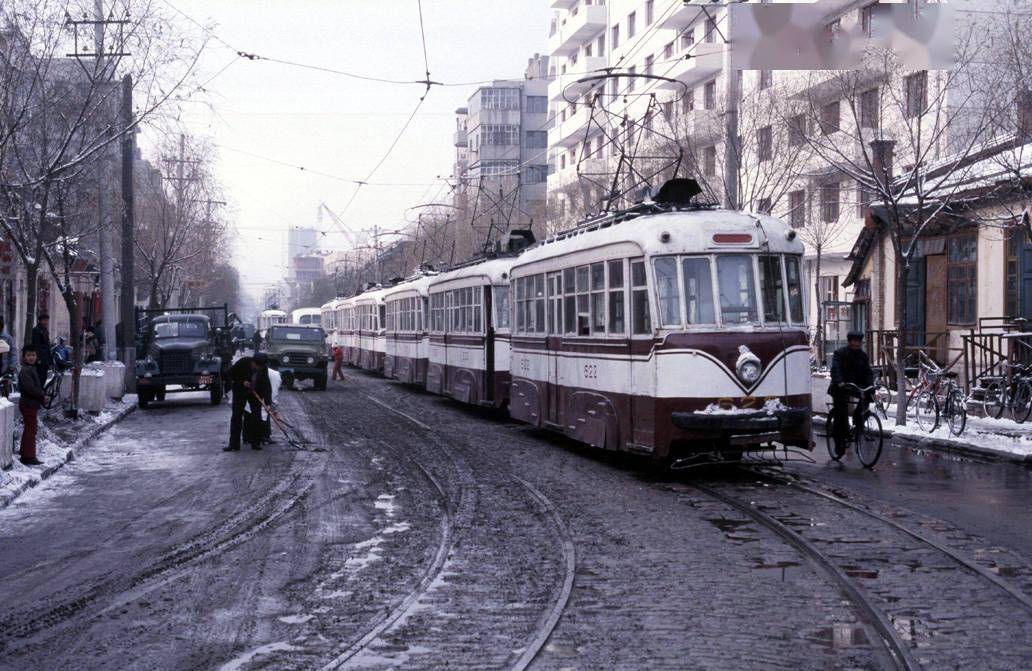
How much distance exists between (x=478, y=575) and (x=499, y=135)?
94.2 metres

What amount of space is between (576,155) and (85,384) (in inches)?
1951

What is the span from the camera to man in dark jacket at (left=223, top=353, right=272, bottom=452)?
1900cm

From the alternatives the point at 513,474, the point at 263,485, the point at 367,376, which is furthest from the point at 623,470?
the point at 367,376

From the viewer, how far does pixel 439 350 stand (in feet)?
98.0

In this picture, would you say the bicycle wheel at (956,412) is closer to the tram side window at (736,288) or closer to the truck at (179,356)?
the tram side window at (736,288)

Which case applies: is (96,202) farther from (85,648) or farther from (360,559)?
(85,648)

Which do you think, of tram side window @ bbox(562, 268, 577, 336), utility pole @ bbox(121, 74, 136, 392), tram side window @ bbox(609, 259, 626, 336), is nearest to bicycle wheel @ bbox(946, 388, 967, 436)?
tram side window @ bbox(562, 268, 577, 336)

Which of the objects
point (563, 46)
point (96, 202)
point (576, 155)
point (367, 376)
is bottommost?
point (367, 376)

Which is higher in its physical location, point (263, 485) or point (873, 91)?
point (873, 91)

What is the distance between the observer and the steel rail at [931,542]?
8344 millimetres

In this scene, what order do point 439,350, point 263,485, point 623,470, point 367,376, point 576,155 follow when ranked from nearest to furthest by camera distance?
1. point 263,485
2. point 623,470
3. point 439,350
4. point 367,376
5. point 576,155

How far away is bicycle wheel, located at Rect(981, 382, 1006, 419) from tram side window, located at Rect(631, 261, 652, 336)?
9.80 meters

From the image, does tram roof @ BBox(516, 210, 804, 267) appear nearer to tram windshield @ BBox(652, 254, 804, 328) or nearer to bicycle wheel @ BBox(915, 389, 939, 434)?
tram windshield @ BBox(652, 254, 804, 328)

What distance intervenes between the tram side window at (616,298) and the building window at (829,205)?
86.7 feet
